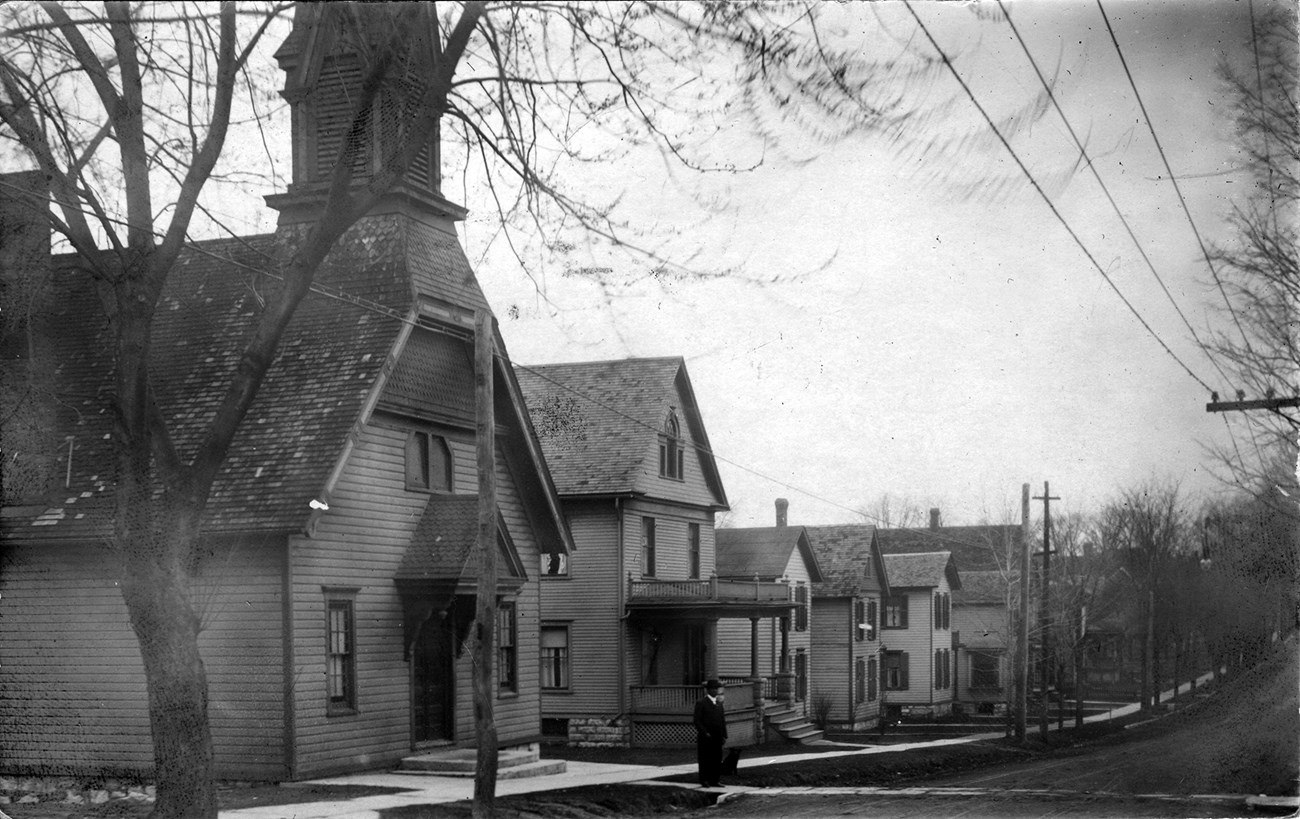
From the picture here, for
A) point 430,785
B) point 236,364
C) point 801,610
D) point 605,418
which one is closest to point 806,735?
point 801,610

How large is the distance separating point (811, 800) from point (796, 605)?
19200 millimetres

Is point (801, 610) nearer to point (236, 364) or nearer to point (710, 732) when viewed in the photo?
point (710, 732)

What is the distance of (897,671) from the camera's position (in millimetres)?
59469

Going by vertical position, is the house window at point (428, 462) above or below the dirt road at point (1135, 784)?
above

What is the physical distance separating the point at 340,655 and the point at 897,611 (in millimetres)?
41449

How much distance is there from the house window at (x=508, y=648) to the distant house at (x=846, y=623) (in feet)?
75.8

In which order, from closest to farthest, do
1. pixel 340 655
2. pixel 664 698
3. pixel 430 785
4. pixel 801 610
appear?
pixel 430 785, pixel 340 655, pixel 664 698, pixel 801 610

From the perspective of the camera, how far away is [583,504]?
120ft

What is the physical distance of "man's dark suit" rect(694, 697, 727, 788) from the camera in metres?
22.9

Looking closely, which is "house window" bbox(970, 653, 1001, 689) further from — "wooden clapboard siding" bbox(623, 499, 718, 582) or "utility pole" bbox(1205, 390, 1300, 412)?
"utility pole" bbox(1205, 390, 1300, 412)

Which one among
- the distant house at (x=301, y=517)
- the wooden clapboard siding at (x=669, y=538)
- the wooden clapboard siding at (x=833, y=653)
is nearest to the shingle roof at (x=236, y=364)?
the distant house at (x=301, y=517)

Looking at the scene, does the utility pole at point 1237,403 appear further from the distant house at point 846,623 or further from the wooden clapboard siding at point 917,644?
the wooden clapboard siding at point 917,644

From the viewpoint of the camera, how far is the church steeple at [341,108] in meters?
13.0

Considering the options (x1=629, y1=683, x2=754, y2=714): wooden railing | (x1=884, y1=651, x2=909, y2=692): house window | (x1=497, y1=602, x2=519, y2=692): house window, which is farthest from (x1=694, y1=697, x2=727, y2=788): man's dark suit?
(x1=884, y1=651, x2=909, y2=692): house window
